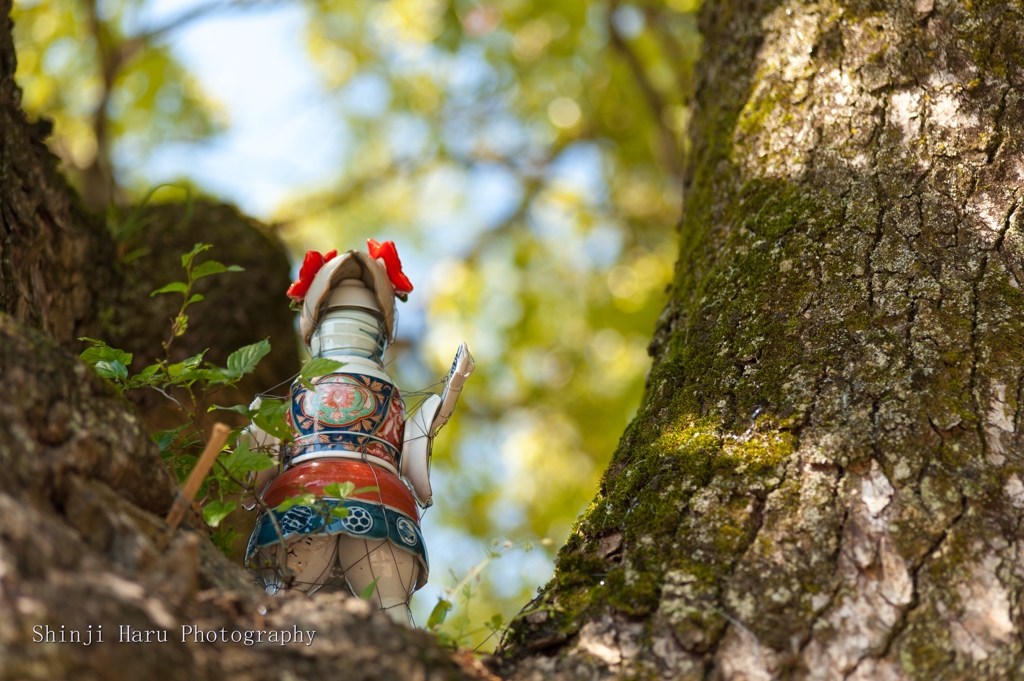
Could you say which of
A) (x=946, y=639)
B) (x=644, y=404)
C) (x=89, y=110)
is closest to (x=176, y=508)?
(x=644, y=404)

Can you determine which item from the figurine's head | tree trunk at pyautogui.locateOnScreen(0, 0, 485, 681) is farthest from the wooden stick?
the figurine's head

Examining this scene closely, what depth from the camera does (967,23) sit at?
98.2 inches

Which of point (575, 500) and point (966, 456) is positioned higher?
point (575, 500)

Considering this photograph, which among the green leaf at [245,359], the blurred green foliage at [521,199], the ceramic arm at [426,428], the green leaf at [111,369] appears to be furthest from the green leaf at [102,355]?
the blurred green foliage at [521,199]

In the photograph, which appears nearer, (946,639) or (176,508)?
(946,639)

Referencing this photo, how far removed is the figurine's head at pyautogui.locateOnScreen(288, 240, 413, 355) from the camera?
2.62m

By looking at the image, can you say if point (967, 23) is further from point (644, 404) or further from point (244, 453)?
point (244, 453)

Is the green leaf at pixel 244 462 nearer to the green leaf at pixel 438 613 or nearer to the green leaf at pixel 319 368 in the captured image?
the green leaf at pixel 319 368

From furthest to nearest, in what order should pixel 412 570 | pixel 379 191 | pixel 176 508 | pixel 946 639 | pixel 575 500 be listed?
pixel 379 191 < pixel 575 500 < pixel 412 570 < pixel 176 508 < pixel 946 639

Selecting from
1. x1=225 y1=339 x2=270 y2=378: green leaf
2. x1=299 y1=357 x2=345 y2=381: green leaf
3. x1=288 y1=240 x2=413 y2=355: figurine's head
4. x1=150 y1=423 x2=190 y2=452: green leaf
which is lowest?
x1=150 y1=423 x2=190 y2=452: green leaf

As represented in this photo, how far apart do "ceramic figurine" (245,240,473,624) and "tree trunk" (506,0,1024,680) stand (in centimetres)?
49

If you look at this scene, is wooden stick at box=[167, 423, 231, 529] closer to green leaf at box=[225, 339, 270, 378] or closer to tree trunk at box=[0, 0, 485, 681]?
tree trunk at box=[0, 0, 485, 681]

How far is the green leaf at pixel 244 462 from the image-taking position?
6.15 ft

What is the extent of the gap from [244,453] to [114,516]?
0.47 m
